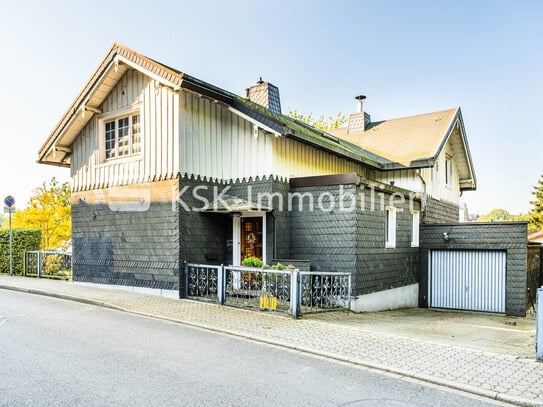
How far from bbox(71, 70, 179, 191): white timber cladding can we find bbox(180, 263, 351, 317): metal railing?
3.01 m

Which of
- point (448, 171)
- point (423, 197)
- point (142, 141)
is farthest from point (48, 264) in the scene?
point (448, 171)

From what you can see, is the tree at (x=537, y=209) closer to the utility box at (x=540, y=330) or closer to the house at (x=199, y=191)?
the house at (x=199, y=191)

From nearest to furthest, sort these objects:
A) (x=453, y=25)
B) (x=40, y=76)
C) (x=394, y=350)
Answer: (x=394, y=350) → (x=40, y=76) → (x=453, y=25)

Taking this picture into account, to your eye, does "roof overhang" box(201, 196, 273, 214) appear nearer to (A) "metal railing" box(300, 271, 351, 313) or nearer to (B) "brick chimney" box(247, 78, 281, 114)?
(A) "metal railing" box(300, 271, 351, 313)

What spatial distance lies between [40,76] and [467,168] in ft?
65.9

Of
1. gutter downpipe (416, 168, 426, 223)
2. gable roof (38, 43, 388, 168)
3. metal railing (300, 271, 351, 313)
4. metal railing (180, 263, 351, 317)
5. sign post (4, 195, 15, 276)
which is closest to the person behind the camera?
metal railing (180, 263, 351, 317)

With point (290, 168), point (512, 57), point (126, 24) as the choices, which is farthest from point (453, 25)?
point (126, 24)

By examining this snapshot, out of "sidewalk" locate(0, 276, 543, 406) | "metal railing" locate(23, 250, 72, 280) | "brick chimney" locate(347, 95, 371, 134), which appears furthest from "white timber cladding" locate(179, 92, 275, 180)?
"brick chimney" locate(347, 95, 371, 134)

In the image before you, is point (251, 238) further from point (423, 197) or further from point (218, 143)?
point (423, 197)

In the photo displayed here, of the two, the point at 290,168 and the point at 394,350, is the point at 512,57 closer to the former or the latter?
the point at 290,168

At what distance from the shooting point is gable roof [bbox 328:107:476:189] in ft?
58.3

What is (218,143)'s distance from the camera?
13203 mm

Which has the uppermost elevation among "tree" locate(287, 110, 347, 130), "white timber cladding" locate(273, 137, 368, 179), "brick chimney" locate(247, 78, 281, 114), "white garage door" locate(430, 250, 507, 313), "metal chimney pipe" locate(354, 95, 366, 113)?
"tree" locate(287, 110, 347, 130)

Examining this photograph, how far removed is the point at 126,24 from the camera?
14148 millimetres
